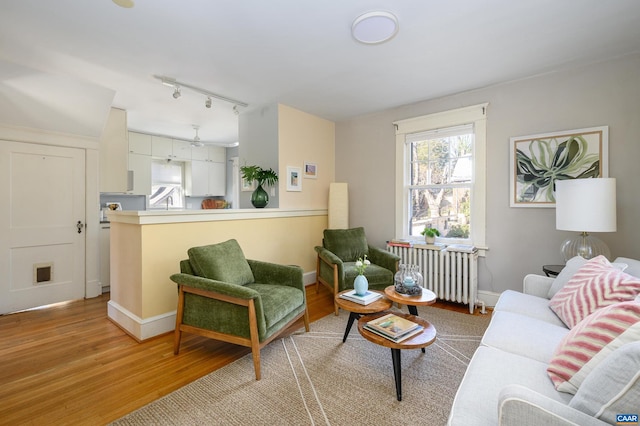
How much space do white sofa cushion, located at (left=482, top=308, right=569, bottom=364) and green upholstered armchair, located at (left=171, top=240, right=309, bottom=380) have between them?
1.39 meters

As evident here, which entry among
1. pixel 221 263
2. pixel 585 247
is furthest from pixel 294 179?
pixel 585 247

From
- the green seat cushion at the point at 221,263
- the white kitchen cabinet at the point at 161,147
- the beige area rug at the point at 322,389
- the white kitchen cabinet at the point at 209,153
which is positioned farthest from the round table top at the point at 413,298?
the white kitchen cabinet at the point at 209,153

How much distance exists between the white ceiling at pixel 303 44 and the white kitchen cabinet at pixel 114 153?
2.47 ft

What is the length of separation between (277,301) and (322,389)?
26.9 inches

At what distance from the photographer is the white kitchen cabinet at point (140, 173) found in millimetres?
5041

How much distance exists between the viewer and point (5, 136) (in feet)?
10.3

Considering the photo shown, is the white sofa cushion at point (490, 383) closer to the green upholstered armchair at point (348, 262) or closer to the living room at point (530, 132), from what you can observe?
the green upholstered armchair at point (348, 262)

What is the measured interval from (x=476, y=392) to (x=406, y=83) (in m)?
2.95

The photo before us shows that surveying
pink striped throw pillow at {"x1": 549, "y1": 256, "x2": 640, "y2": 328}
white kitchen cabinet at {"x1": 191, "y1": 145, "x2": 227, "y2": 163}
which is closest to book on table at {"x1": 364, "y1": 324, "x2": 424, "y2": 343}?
pink striped throw pillow at {"x1": 549, "y1": 256, "x2": 640, "y2": 328}

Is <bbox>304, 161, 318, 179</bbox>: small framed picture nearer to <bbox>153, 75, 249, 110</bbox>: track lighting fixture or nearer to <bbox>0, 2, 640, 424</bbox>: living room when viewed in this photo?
<bbox>0, 2, 640, 424</bbox>: living room

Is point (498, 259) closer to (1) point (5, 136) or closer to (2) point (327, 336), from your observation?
(2) point (327, 336)

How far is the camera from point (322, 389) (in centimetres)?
184

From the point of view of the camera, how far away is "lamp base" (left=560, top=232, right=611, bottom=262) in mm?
2404

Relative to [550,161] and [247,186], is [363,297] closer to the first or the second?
[550,161]
